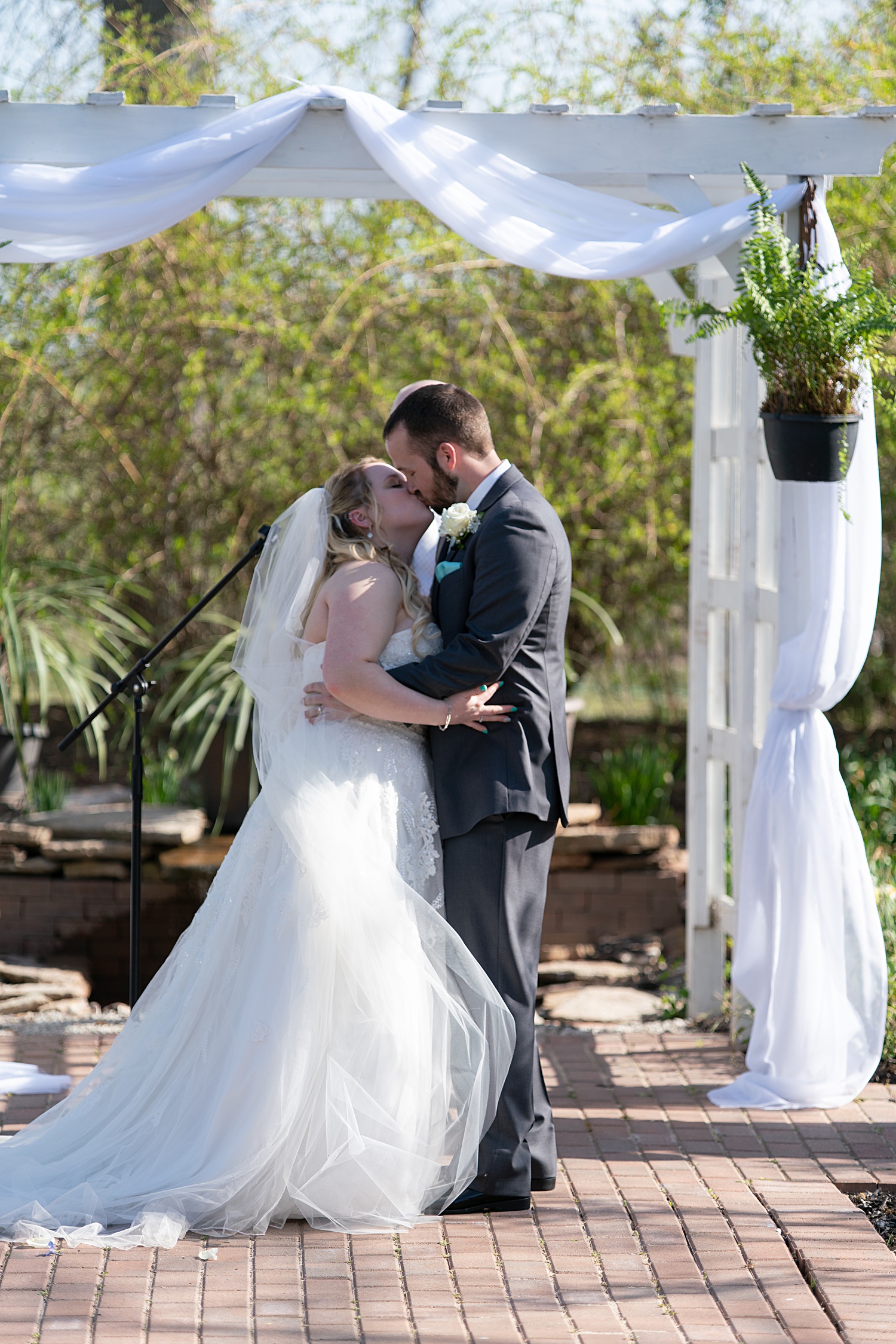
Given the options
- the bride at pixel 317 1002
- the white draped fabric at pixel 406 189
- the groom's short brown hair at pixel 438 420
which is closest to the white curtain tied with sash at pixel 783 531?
the white draped fabric at pixel 406 189

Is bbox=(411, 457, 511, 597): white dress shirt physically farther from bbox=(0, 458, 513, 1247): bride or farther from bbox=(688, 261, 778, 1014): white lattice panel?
bbox=(688, 261, 778, 1014): white lattice panel

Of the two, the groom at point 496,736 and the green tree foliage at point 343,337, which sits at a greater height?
the green tree foliage at point 343,337

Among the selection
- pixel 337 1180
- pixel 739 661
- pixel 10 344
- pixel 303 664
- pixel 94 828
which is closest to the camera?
pixel 337 1180

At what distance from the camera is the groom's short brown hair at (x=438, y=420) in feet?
10.4

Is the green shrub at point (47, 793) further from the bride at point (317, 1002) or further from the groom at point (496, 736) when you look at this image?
the groom at point (496, 736)

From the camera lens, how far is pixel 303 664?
3.31 meters

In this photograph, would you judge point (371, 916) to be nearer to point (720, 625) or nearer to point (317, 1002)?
point (317, 1002)

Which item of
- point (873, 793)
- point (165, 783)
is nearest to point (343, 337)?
point (165, 783)

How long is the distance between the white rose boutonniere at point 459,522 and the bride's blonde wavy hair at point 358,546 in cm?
15

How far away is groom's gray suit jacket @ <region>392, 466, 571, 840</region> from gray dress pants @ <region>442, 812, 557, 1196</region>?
0.07 metres

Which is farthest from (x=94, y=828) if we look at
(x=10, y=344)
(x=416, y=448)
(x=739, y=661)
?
(x=416, y=448)

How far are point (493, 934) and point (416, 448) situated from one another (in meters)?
1.14

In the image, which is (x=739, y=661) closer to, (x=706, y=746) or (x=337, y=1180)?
(x=706, y=746)

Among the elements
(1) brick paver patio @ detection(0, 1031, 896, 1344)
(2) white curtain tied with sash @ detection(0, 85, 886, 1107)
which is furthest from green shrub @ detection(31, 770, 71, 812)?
(1) brick paver patio @ detection(0, 1031, 896, 1344)
